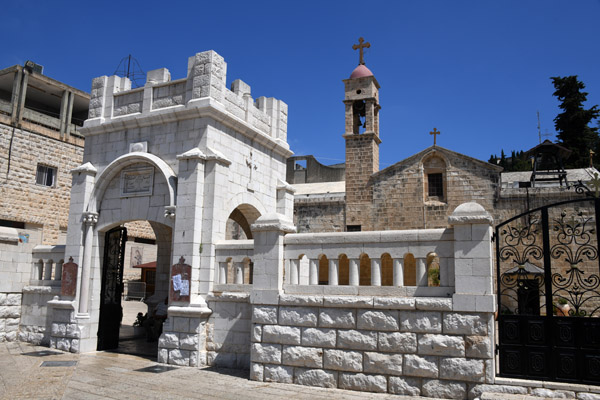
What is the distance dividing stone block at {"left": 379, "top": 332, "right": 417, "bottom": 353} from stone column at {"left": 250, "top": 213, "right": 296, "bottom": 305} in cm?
193

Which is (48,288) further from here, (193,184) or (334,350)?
(334,350)

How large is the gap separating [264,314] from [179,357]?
2.31m

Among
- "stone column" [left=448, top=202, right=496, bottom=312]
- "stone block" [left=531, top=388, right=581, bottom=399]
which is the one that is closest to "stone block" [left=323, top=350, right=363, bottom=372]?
"stone column" [left=448, top=202, right=496, bottom=312]

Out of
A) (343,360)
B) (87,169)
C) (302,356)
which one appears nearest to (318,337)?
(302,356)

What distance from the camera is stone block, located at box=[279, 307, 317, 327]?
7781mm

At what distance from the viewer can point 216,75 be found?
1020 centimetres

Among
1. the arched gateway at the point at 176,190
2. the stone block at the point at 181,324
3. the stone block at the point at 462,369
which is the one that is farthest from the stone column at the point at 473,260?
the stone block at the point at 181,324

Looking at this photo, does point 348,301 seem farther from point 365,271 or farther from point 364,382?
point 365,271

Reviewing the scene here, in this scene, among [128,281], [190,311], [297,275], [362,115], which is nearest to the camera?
[297,275]

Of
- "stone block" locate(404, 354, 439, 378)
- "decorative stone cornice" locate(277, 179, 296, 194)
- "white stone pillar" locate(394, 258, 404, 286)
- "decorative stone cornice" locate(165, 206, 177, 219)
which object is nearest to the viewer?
"stone block" locate(404, 354, 439, 378)

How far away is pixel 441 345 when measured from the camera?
22.4ft

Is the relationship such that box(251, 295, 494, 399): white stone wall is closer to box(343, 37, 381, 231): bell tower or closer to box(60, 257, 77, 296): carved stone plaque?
box(60, 257, 77, 296): carved stone plaque

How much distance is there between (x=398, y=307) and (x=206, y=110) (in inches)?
220

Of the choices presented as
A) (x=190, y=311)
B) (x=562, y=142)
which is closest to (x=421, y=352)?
(x=190, y=311)
